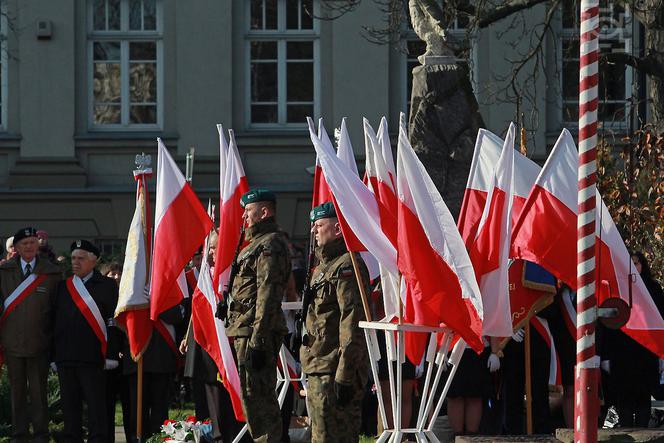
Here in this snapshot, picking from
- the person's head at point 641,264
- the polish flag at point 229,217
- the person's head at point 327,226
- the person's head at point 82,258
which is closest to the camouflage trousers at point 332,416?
the person's head at point 327,226

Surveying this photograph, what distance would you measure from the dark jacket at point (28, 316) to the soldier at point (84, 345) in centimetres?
14

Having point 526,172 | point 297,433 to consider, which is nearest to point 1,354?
point 297,433

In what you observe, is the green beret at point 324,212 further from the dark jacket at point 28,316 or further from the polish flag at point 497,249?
the dark jacket at point 28,316

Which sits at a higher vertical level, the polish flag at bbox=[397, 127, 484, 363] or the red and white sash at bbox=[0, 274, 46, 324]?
the polish flag at bbox=[397, 127, 484, 363]

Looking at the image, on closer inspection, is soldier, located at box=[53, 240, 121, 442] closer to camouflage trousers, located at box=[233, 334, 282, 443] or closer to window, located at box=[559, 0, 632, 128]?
camouflage trousers, located at box=[233, 334, 282, 443]

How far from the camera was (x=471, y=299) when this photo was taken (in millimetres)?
9016

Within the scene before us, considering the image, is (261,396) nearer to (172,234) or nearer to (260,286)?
(260,286)

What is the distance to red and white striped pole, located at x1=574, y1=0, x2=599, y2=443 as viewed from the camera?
8.49 meters

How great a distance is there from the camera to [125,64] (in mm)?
23969

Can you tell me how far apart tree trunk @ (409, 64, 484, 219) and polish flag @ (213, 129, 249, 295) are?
1982 millimetres

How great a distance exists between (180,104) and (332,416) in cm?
1450

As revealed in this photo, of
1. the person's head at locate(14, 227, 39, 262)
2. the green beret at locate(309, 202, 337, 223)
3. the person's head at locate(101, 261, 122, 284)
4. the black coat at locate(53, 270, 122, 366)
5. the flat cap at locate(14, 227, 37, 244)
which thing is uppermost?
the green beret at locate(309, 202, 337, 223)

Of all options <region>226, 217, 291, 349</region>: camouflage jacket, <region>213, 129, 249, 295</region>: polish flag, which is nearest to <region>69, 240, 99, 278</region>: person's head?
<region>213, 129, 249, 295</region>: polish flag

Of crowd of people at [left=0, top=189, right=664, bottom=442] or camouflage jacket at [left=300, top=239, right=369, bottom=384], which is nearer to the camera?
camouflage jacket at [left=300, top=239, right=369, bottom=384]
